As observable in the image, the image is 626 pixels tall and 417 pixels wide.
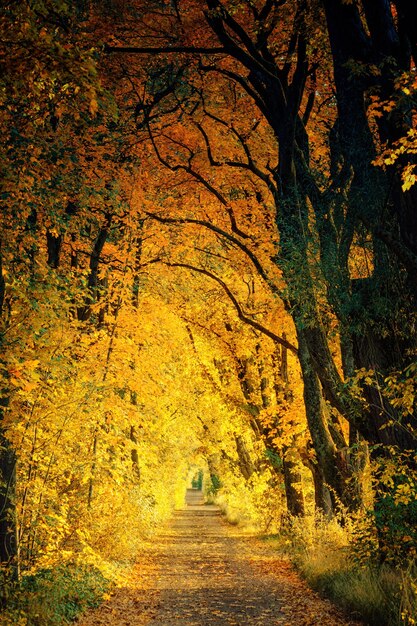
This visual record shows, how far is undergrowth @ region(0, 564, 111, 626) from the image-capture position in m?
7.80

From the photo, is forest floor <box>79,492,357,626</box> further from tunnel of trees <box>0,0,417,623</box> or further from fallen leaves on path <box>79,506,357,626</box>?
tunnel of trees <box>0,0,417,623</box>

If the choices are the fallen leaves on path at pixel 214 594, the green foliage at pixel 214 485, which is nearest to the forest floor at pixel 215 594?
the fallen leaves on path at pixel 214 594

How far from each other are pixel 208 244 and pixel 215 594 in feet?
33.7

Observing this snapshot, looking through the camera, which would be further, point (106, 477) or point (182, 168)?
point (182, 168)

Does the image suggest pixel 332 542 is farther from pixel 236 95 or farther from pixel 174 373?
pixel 174 373

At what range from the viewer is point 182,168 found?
15570 mm

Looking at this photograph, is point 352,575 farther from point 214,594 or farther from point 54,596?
point 54,596

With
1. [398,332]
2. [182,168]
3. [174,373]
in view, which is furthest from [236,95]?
[174,373]

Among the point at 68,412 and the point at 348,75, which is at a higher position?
the point at 348,75

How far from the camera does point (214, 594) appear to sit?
11.9m

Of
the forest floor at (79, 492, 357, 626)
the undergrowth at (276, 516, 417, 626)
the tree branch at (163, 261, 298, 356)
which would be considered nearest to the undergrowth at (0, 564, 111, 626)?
the forest floor at (79, 492, 357, 626)

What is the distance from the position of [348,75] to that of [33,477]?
7.75 meters

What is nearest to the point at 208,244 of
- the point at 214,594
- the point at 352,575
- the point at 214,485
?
the point at 214,594

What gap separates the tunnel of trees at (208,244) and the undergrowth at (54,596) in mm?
301
